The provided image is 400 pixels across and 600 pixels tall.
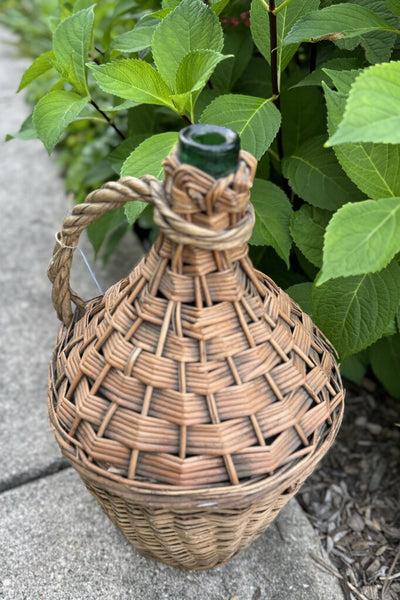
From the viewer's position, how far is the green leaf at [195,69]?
1.15 m

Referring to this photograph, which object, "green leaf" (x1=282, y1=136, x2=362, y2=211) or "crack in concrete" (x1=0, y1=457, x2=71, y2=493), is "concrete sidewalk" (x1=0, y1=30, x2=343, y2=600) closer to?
"crack in concrete" (x1=0, y1=457, x2=71, y2=493)

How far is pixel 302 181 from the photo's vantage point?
4.85ft

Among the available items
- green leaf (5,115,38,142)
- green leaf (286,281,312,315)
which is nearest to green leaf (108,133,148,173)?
green leaf (5,115,38,142)

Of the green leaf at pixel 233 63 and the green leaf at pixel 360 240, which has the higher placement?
the green leaf at pixel 233 63

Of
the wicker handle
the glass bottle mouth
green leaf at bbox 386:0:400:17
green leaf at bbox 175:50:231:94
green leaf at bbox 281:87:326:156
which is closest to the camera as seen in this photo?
the glass bottle mouth

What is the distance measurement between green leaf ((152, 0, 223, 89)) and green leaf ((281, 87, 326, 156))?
1.24 feet

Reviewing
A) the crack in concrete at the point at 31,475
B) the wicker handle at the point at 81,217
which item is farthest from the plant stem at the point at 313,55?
the crack in concrete at the point at 31,475

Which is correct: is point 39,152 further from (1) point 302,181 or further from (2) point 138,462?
(2) point 138,462

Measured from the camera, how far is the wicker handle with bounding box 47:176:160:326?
1003 mm

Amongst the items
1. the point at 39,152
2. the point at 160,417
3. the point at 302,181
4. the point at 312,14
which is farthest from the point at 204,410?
the point at 39,152

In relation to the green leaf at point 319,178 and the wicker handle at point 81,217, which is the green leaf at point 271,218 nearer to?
the green leaf at point 319,178

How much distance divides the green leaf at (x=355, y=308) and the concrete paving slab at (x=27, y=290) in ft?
3.01

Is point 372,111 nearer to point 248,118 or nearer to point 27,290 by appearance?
point 248,118

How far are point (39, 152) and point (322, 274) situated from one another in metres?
2.93
